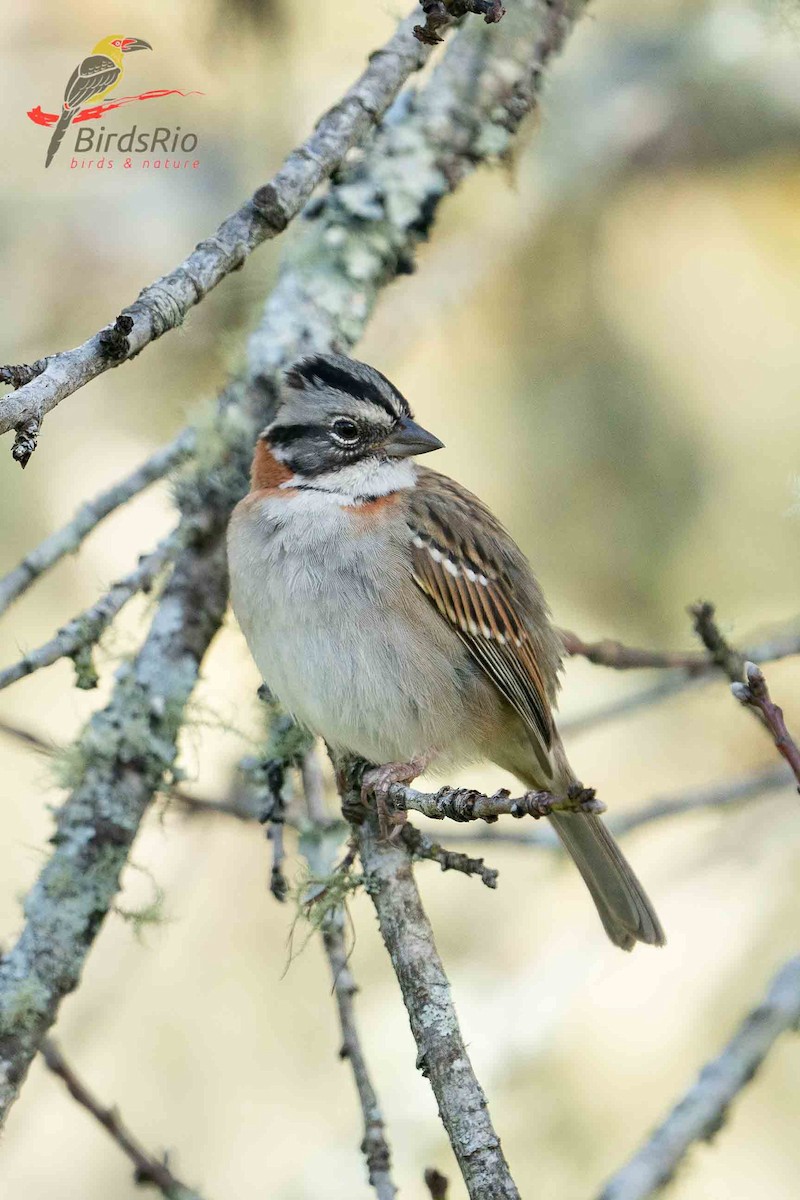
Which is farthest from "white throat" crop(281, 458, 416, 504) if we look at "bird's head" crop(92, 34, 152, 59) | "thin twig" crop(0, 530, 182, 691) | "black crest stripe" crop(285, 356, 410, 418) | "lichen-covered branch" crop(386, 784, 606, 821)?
"bird's head" crop(92, 34, 152, 59)

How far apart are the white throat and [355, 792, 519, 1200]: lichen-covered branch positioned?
1066mm

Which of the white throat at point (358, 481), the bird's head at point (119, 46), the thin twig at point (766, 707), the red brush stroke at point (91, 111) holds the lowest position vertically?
the thin twig at point (766, 707)

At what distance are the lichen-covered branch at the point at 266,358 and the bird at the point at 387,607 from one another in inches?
8.8

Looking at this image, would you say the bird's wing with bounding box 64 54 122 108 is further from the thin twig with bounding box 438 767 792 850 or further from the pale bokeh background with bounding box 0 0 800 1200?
the thin twig with bounding box 438 767 792 850

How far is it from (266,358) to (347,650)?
1106mm

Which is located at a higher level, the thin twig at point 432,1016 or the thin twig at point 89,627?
the thin twig at point 89,627

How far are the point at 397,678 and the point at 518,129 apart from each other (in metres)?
2.07

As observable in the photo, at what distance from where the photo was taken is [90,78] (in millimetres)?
5738

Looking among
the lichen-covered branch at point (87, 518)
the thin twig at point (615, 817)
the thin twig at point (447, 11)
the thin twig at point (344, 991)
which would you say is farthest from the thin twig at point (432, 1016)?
the thin twig at point (447, 11)

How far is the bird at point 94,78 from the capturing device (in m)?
5.64

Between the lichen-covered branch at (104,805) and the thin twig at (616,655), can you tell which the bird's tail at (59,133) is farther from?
the thin twig at (616,655)

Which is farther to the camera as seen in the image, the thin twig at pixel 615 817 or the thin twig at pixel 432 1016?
the thin twig at pixel 615 817

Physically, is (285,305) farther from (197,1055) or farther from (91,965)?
(197,1055)

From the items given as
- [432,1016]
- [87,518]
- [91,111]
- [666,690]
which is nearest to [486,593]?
[666,690]
